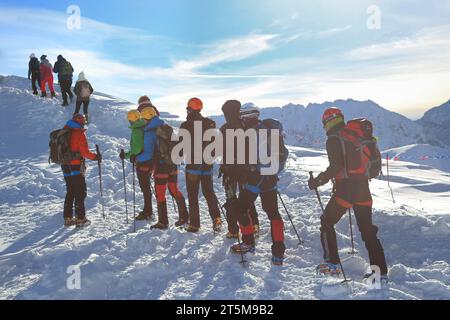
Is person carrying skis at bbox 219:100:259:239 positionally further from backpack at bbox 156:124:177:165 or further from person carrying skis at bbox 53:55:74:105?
person carrying skis at bbox 53:55:74:105

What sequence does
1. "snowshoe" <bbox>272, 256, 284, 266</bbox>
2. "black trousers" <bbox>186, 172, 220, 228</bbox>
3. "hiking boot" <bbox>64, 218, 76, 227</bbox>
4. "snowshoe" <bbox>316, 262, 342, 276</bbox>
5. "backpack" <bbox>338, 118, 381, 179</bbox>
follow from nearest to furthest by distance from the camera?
1. "backpack" <bbox>338, 118, 381, 179</bbox>
2. "snowshoe" <bbox>316, 262, 342, 276</bbox>
3. "snowshoe" <bbox>272, 256, 284, 266</bbox>
4. "black trousers" <bbox>186, 172, 220, 228</bbox>
5. "hiking boot" <bbox>64, 218, 76, 227</bbox>

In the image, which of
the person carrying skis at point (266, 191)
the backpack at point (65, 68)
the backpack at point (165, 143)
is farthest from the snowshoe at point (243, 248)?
the backpack at point (65, 68)

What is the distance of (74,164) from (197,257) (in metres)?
3.55

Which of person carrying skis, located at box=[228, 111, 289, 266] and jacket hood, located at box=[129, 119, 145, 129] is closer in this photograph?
person carrying skis, located at box=[228, 111, 289, 266]

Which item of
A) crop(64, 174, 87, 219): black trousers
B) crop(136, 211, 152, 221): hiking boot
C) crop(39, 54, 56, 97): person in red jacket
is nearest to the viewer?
crop(64, 174, 87, 219): black trousers

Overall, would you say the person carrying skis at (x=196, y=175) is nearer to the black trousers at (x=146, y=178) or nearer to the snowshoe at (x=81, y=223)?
the black trousers at (x=146, y=178)

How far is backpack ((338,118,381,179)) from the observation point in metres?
5.48

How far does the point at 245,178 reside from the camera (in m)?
6.22

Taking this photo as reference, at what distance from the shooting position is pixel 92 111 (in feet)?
69.5

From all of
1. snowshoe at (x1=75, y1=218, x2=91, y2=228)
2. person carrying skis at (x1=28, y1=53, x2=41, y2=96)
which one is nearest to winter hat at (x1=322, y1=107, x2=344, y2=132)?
snowshoe at (x1=75, y1=218, x2=91, y2=228)

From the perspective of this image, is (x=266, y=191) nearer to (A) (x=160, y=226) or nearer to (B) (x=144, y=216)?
(A) (x=160, y=226)

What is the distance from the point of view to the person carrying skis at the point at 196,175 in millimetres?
7305
